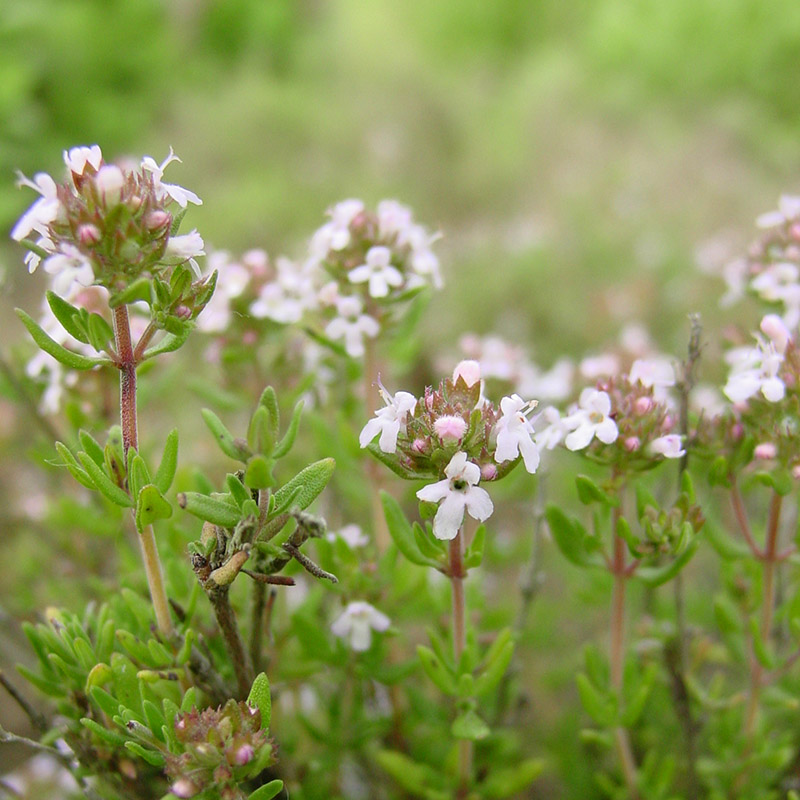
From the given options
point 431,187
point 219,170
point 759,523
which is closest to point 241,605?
point 759,523

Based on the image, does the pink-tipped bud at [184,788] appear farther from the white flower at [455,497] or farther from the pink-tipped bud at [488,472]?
the pink-tipped bud at [488,472]

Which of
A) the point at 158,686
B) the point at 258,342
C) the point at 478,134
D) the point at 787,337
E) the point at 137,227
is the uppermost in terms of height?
the point at 478,134

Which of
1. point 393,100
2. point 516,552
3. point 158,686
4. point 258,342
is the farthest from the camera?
point 393,100

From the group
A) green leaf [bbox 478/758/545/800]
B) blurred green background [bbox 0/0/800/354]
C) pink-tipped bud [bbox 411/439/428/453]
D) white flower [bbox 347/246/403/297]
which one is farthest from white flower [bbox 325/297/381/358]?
blurred green background [bbox 0/0/800/354]

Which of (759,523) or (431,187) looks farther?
(431,187)

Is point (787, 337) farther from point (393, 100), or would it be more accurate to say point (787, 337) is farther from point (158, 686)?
point (393, 100)

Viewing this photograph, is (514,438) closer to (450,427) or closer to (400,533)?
(450,427)

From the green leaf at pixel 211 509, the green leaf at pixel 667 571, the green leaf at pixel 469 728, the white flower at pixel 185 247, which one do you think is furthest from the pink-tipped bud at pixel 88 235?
the green leaf at pixel 667 571
